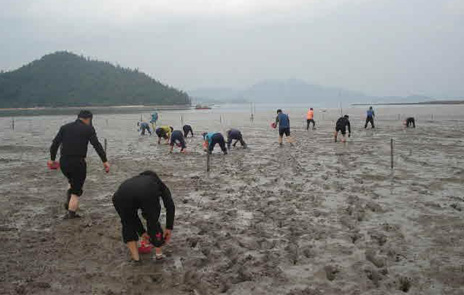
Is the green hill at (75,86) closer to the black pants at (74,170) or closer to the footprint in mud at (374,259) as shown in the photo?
the black pants at (74,170)

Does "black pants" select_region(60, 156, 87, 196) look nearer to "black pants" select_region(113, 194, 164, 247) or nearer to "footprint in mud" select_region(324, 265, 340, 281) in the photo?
"black pants" select_region(113, 194, 164, 247)

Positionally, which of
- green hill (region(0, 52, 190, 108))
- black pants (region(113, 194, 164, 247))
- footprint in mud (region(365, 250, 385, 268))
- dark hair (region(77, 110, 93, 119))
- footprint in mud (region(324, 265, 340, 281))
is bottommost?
footprint in mud (region(324, 265, 340, 281))

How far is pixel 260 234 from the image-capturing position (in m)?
5.52

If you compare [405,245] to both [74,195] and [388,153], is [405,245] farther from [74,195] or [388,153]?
[388,153]

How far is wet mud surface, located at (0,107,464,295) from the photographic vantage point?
4074 millimetres

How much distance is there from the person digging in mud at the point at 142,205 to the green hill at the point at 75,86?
14950cm

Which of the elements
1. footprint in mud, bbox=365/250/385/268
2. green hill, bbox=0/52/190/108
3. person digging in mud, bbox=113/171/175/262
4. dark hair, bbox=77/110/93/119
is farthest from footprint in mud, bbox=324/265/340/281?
green hill, bbox=0/52/190/108

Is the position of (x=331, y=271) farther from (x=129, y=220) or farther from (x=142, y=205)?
(x=129, y=220)

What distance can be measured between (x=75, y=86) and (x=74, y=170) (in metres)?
166

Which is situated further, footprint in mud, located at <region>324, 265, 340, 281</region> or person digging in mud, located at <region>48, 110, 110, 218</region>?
person digging in mud, located at <region>48, 110, 110, 218</region>

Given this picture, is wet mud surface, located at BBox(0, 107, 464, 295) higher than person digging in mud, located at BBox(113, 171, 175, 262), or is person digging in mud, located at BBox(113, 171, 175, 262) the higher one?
person digging in mud, located at BBox(113, 171, 175, 262)

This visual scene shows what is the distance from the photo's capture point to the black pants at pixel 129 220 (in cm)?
431

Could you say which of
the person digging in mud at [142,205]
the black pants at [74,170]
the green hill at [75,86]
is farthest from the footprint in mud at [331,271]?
the green hill at [75,86]

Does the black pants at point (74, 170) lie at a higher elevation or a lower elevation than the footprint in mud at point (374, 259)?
higher
